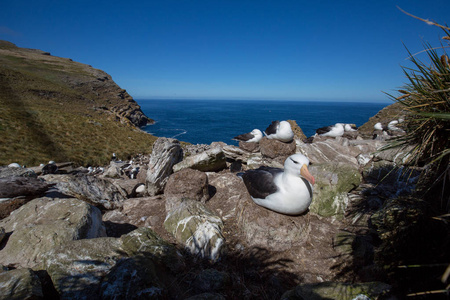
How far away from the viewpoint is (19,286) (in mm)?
2389

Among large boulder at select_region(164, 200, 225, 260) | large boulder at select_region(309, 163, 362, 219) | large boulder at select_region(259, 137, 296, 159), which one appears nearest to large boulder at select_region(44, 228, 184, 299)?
large boulder at select_region(164, 200, 225, 260)

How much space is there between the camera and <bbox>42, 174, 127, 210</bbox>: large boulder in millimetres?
6336

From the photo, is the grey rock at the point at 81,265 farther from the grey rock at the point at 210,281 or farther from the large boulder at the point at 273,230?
the large boulder at the point at 273,230

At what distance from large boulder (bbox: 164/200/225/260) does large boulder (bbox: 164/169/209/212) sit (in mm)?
1003

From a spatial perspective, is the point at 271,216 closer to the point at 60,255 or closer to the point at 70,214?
the point at 60,255

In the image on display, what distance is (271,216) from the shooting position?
182 inches

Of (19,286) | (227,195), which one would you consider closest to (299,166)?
(227,195)

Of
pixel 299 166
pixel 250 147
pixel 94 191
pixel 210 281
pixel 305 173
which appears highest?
pixel 299 166

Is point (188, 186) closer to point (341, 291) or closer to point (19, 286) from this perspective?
point (19, 286)

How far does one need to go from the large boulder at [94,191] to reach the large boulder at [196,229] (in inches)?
116

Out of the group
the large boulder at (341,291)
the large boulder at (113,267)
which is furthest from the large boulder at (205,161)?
the large boulder at (341,291)

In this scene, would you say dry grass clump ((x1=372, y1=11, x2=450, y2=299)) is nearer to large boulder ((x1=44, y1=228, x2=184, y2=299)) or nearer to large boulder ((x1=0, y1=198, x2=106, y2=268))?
large boulder ((x1=44, y1=228, x2=184, y2=299))

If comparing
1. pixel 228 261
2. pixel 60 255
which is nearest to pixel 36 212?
pixel 60 255

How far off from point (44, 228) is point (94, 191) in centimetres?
307
